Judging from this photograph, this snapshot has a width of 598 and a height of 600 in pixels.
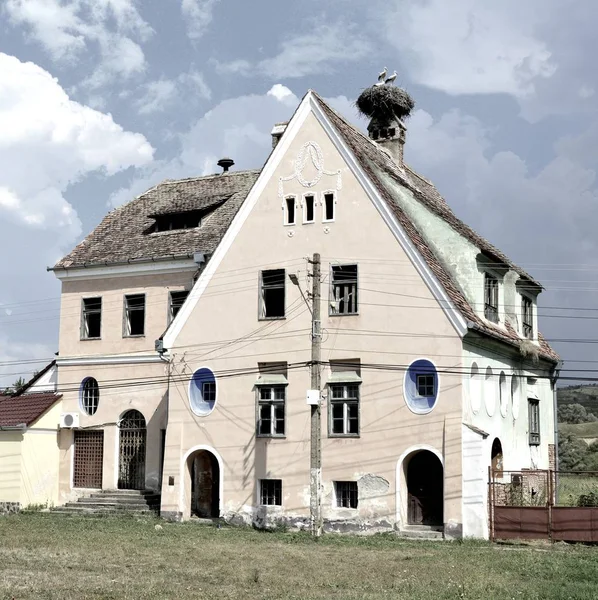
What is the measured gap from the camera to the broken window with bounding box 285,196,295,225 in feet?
99.4

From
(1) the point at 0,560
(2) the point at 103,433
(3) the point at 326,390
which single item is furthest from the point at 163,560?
(2) the point at 103,433

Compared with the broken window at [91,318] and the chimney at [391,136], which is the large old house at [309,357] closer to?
the broken window at [91,318]


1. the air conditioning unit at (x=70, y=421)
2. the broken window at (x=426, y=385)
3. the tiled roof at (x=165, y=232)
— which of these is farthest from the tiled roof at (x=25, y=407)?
the broken window at (x=426, y=385)

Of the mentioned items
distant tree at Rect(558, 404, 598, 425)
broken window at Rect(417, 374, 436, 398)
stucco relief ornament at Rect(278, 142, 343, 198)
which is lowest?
distant tree at Rect(558, 404, 598, 425)

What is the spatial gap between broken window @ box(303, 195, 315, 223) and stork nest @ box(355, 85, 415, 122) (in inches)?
415

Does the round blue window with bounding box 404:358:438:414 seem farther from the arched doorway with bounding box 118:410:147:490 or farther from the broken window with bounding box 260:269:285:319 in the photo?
the arched doorway with bounding box 118:410:147:490

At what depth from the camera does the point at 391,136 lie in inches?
1535

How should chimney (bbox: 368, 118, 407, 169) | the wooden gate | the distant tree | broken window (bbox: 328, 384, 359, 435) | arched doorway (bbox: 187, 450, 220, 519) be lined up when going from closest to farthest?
broken window (bbox: 328, 384, 359, 435)
arched doorway (bbox: 187, 450, 220, 519)
the wooden gate
chimney (bbox: 368, 118, 407, 169)
the distant tree

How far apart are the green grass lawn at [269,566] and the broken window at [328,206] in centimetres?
983

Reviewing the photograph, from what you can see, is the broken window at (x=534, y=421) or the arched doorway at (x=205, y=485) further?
the broken window at (x=534, y=421)

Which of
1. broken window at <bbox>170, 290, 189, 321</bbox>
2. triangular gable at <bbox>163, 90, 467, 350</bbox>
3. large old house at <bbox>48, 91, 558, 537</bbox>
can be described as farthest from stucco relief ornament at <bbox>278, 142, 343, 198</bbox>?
broken window at <bbox>170, 290, 189, 321</bbox>

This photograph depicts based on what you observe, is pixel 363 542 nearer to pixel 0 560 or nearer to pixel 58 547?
pixel 58 547

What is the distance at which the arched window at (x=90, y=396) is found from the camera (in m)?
34.9

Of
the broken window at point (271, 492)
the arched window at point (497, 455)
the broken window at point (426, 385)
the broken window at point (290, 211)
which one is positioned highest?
the broken window at point (290, 211)
